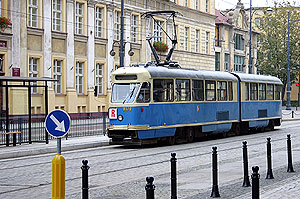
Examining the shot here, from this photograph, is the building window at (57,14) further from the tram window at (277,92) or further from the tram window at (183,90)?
the tram window at (183,90)

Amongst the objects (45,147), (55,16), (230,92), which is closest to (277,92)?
(230,92)

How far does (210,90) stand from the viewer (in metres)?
28.3

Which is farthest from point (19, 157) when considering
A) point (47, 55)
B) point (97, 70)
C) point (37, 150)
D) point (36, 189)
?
point (97, 70)

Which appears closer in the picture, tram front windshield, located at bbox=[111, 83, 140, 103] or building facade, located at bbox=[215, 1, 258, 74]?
tram front windshield, located at bbox=[111, 83, 140, 103]

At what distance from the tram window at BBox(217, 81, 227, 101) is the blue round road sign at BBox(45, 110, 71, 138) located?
64.1 feet

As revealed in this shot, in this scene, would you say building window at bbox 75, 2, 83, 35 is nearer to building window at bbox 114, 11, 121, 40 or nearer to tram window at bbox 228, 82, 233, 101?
building window at bbox 114, 11, 121, 40

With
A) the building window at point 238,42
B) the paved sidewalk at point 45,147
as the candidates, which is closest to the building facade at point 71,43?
the paved sidewalk at point 45,147

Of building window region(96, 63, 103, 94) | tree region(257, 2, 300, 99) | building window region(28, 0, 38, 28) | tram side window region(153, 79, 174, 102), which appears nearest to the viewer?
tram side window region(153, 79, 174, 102)

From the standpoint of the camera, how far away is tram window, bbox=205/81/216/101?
27.9 metres

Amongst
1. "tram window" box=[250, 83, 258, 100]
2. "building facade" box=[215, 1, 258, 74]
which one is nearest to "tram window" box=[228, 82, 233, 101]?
"tram window" box=[250, 83, 258, 100]

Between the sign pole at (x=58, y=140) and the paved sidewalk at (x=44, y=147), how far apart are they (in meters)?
10.5

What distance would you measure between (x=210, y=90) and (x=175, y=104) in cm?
353

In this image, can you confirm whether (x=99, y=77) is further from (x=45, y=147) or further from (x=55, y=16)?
(x=45, y=147)

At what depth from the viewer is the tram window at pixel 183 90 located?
25.5 meters
